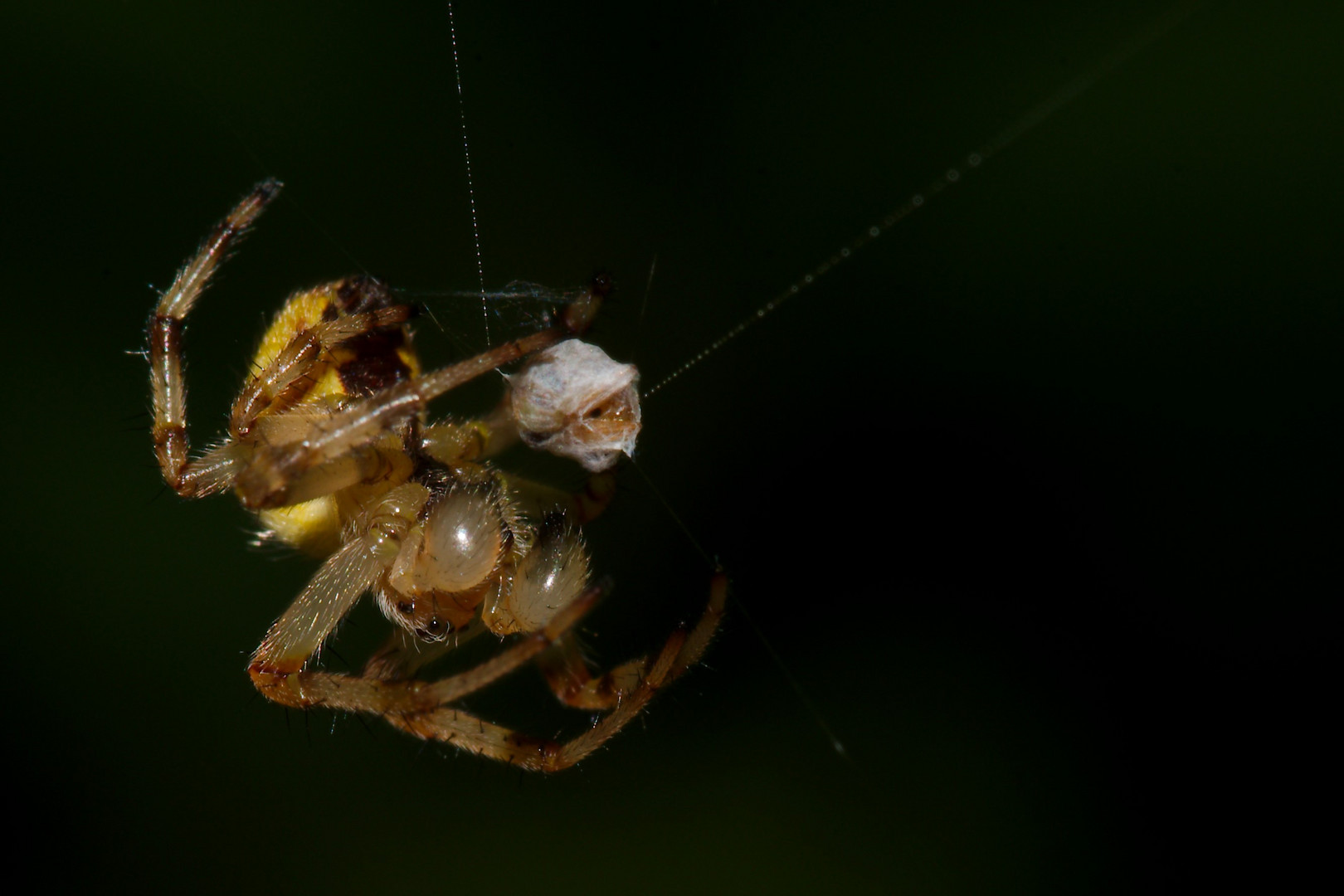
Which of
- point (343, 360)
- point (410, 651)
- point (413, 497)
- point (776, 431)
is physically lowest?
point (776, 431)

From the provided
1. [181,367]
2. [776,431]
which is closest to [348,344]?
[181,367]

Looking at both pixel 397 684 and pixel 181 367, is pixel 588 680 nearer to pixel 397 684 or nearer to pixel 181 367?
pixel 397 684

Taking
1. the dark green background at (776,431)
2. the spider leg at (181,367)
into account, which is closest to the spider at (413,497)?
the spider leg at (181,367)

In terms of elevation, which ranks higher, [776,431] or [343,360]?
[343,360]

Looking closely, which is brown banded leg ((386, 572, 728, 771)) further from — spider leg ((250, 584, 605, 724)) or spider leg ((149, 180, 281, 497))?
spider leg ((149, 180, 281, 497))

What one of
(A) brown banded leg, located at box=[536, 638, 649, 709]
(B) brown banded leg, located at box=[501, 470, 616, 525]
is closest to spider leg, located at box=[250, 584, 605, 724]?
(A) brown banded leg, located at box=[536, 638, 649, 709]

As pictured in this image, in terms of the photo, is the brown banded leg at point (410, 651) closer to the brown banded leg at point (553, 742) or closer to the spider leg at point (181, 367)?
the brown banded leg at point (553, 742)

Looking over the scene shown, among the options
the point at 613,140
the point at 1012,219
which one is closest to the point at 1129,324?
the point at 1012,219
